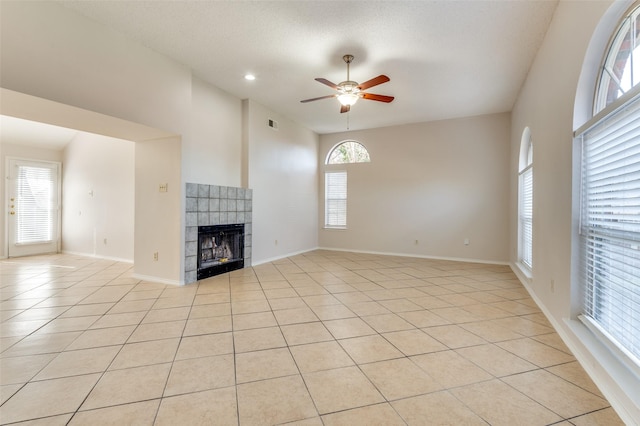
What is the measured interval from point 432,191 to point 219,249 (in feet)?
15.0

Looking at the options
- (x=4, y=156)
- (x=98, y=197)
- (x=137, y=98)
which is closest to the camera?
(x=137, y=98)

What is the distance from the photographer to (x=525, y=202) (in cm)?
434

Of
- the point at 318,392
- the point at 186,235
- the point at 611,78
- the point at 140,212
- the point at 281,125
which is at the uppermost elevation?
the point at 281,125

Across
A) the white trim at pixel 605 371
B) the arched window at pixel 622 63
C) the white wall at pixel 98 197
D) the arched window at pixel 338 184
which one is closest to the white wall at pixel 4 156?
the white wall at pixel 98 197

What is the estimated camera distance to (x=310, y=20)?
9.27ft

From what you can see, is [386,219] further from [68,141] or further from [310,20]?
[68,141]

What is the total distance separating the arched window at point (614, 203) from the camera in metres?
1.56

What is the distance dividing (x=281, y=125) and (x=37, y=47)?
3843 millimetres

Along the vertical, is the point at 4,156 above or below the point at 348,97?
below

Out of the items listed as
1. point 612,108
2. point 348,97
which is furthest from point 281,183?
point 612,108

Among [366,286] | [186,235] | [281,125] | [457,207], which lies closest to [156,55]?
[186,235]

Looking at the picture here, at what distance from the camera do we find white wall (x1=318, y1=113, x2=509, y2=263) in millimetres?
5637

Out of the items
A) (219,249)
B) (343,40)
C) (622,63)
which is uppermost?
(343,40)

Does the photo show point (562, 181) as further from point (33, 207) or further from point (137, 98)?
point (33, 207)
